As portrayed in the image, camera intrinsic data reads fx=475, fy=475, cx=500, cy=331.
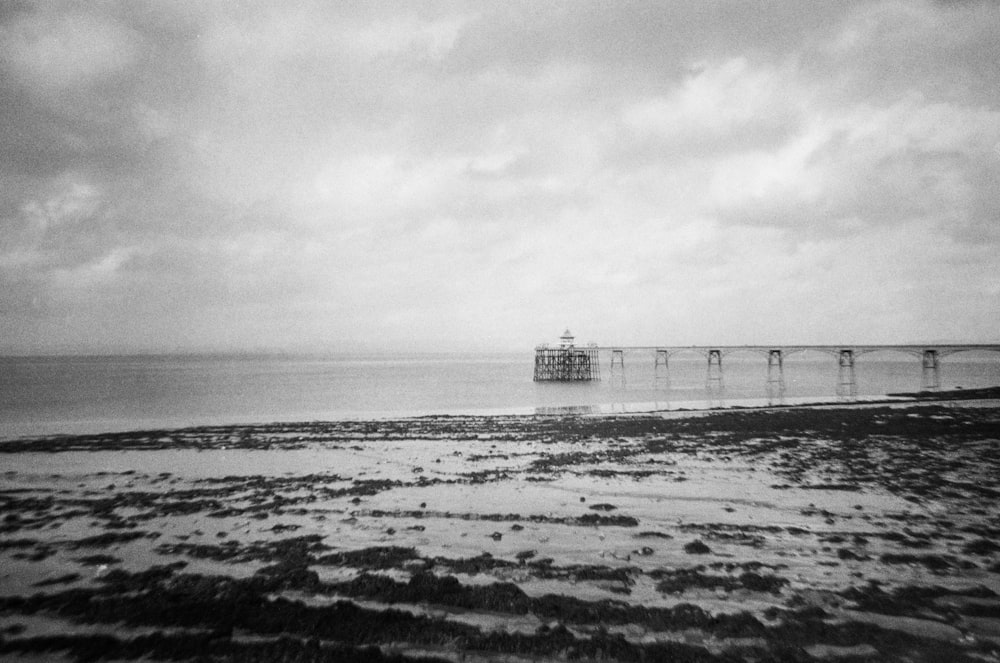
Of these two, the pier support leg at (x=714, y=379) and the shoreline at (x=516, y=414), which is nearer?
the shoreline at (x=516, y=414)

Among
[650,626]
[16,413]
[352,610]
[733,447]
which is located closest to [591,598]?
[650,626]

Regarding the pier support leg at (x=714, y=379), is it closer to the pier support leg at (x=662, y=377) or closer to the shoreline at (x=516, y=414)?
the pier support leg at (x=662, y=377)

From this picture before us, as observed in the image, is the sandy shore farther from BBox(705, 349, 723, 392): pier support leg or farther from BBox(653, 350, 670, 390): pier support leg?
BBox(653, 350, 670, 390): pier support leg

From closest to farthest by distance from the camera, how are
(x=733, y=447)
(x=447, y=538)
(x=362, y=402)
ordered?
1. (x=447, y=538)
2. (x=733, y=447)
3. (x=362, y=402)

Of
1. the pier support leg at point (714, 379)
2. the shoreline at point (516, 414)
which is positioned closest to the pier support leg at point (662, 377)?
the pier support leg at point (714, 379)

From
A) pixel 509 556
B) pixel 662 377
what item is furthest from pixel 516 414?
pixel 662 377

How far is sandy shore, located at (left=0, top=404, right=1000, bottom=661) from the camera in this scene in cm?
586

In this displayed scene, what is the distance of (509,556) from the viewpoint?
28.8ft

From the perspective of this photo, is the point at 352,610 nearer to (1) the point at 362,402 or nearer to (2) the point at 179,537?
(2) the point at 179,537

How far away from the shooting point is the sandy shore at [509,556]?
586 centimetres

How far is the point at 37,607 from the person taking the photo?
6906 millimetres

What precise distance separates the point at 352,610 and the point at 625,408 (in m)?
34.3

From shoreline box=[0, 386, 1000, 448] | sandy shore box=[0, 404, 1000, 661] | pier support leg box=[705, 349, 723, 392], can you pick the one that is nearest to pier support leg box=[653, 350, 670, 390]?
pier support leg box=[705, 349, 723, 392]

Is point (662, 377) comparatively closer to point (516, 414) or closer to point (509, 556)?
point (516, 414)
